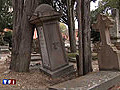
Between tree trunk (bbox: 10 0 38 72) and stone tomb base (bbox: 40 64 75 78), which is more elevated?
tree trunk (bbox: 10 0 38 72)

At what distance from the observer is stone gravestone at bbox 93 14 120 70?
14.6ft

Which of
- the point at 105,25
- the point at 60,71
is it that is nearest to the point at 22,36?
the point at 60,71

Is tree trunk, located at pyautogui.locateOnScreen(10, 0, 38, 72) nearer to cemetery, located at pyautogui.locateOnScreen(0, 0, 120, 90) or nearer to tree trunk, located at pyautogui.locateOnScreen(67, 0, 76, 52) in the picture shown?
cemetery, located at pyautogui.locateOnScreen(0, 0, 120, 90)

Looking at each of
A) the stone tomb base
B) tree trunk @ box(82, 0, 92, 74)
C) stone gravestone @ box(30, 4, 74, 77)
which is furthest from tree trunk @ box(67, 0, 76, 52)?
tree trunk @ box(82, 0, 92, 74)

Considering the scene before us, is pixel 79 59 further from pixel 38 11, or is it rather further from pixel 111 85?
pixel 38 11

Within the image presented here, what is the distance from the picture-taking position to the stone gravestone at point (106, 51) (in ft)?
14.6

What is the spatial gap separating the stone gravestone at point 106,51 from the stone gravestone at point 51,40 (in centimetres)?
135

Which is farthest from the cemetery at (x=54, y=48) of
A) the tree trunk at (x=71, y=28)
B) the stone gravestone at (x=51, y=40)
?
the tree trunk at (x=71, y=28)

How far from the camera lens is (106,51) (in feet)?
15.2

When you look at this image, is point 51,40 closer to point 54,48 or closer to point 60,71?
point 54,48

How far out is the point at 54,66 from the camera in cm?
512

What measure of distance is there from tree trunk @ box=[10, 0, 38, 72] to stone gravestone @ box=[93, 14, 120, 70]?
2621 mm

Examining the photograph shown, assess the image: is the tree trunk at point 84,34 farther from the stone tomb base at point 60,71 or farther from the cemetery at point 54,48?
the stone tomb base at point 60,71

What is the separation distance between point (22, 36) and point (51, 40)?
119 cm
